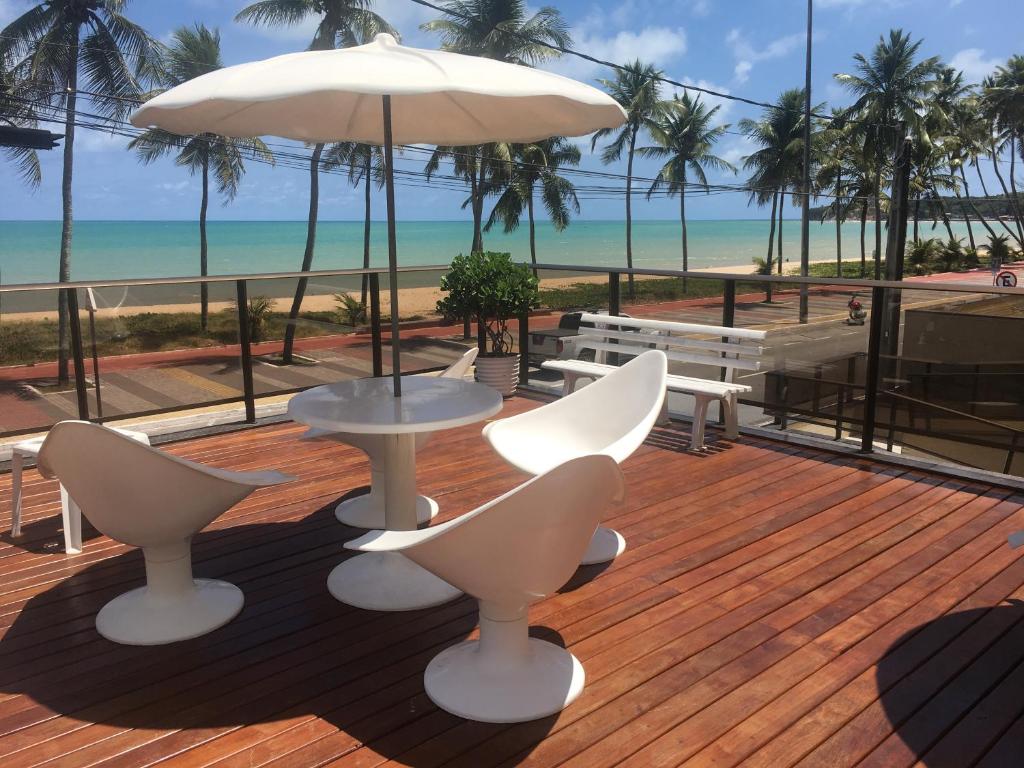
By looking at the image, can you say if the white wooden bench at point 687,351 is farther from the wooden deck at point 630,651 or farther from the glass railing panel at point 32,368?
the glass railing panel at point 32,368

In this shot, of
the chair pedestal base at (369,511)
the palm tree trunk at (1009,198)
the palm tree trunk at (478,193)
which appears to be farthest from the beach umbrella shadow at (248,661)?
the palm tree trunk at (1009,198)

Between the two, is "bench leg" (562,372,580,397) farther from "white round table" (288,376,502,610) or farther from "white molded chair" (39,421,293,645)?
"white molded chair" (39,421,293,645)

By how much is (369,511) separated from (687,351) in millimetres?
2424

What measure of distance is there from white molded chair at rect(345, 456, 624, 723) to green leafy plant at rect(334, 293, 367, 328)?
3611 mm

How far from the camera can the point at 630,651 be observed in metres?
2.34

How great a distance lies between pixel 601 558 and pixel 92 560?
6.70ft

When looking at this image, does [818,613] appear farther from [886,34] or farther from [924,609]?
[886,34]

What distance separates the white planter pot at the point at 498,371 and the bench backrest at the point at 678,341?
61cm

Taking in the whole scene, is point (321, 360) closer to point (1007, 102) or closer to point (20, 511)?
point (20, 511)

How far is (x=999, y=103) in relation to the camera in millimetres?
45812

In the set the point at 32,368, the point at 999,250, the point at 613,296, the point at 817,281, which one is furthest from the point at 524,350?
the point at 999,250

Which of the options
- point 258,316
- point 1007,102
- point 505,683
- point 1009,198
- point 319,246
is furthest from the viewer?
point 319,246

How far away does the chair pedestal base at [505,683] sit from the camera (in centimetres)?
202

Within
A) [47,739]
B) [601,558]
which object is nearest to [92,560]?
[47,739]
